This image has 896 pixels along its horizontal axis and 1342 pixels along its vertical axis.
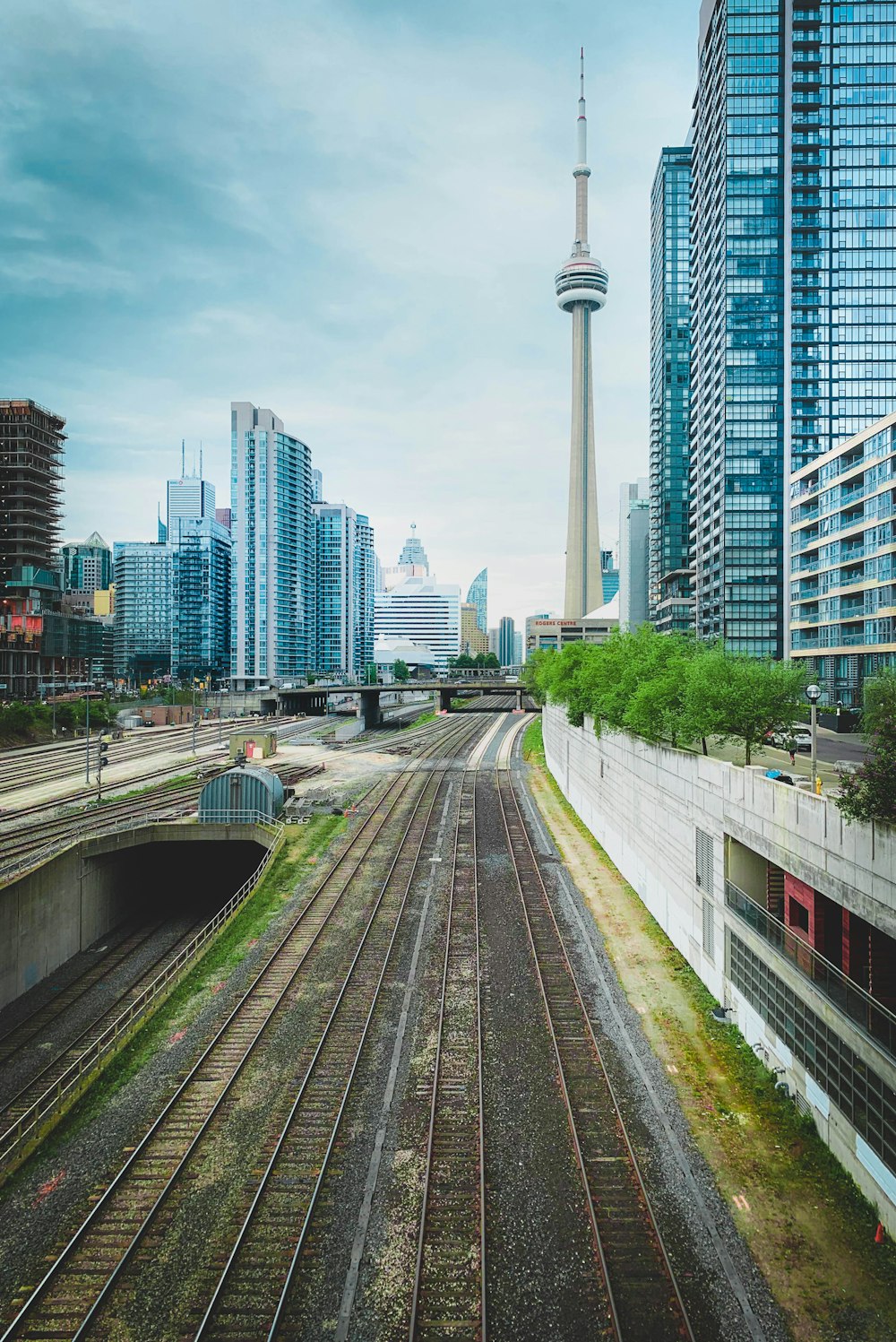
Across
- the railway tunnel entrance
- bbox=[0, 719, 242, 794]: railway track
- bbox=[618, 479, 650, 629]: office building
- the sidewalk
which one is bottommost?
the railway tunnel entrance

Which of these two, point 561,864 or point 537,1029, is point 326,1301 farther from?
point 561,864

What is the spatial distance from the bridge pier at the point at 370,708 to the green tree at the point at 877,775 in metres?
105

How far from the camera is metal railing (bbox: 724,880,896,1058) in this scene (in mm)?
12500

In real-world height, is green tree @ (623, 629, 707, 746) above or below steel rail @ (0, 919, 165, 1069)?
above

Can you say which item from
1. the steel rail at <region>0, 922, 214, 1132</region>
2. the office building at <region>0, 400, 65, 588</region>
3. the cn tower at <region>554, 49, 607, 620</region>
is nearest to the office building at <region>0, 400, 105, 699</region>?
the office building at <region>0, 400, 65, 588</region>

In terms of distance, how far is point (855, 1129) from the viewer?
13312mm

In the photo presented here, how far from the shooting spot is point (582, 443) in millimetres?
180500

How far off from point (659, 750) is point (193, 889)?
33785mm

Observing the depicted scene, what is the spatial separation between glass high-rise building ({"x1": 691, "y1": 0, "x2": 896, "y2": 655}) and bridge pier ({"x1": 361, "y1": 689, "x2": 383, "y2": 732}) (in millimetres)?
59943

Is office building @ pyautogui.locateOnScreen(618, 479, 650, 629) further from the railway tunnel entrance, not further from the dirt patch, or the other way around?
the dirt patch

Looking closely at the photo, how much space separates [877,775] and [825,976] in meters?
5.49

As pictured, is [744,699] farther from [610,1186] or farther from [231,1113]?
[231,1113]

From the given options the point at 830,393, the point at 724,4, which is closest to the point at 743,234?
the point at 830,393

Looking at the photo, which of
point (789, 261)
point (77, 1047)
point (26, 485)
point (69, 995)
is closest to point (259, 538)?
point (26, 485)
